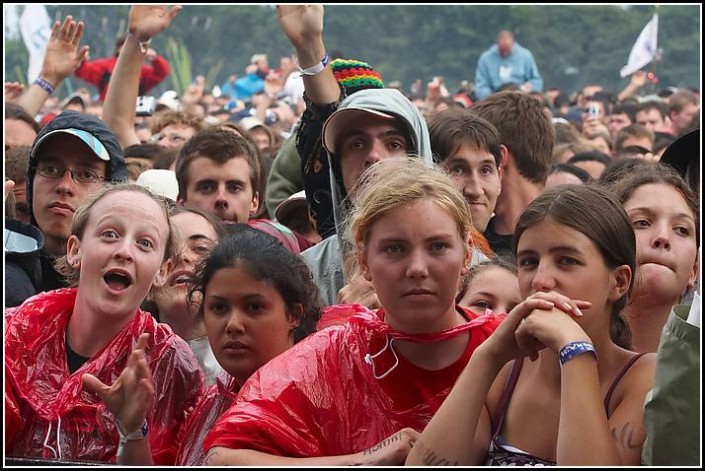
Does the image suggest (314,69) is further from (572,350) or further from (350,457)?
(572,350)

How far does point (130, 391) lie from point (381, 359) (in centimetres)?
68

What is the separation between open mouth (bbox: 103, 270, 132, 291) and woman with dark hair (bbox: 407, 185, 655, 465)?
1260 mm

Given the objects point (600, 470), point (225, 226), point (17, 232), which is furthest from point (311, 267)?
point (600, 470)

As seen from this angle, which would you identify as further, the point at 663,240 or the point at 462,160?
the point at 462,160

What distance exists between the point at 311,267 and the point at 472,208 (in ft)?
2.74

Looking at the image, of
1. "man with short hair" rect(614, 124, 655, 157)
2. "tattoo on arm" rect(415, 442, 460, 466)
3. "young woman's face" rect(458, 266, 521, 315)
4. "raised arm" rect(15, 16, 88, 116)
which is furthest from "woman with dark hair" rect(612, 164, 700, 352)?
"man with short hair" rect(614, 124, 655, 157)

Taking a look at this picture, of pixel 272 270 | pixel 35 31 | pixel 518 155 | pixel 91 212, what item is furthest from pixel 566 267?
pixel 35 31

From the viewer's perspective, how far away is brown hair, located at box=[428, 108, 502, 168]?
525 cm

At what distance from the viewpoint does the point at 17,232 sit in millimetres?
4656

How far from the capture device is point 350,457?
3.15 metres

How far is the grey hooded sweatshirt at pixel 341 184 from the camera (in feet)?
15.1

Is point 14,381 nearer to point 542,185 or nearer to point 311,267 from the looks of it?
point 311,267

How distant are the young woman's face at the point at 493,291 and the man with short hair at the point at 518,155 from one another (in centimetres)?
114

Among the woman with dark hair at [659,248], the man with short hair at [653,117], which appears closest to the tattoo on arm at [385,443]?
the woman with dark hair at [659,248]
